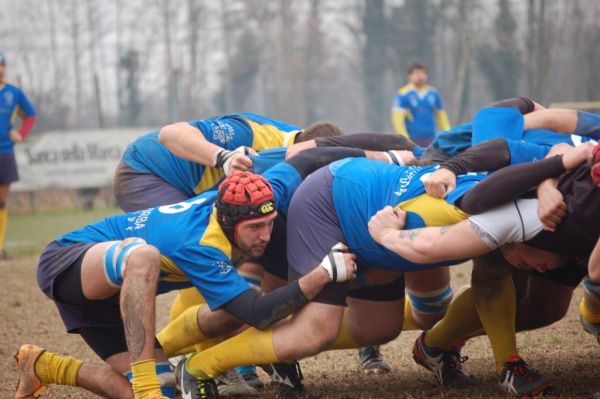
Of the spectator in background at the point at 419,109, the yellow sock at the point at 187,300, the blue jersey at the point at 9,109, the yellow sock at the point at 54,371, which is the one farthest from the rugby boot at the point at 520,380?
the spectator in background at the point at 419,109

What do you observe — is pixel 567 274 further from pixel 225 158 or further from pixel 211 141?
pixel 211 141

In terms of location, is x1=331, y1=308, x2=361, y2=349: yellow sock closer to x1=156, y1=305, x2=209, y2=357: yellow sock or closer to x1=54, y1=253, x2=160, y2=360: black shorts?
x1=156, y1=305, x2=209, y2=357: yellow sock

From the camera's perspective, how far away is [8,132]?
11570 mm

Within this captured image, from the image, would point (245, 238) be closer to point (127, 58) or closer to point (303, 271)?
point (303, 271)

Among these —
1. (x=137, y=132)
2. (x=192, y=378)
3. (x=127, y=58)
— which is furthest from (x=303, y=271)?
(x=127, y=58)

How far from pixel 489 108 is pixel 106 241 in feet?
6.90

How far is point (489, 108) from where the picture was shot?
4.75 meters

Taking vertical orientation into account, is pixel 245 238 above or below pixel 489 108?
below

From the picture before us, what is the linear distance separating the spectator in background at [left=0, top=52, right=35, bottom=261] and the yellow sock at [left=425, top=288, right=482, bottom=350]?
7.44 m

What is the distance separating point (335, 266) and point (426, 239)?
0.49 m

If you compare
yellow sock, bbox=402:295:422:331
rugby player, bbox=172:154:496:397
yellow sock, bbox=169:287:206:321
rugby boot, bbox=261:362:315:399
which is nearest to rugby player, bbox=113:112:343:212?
yellow sock, bbox=169:287:206:321

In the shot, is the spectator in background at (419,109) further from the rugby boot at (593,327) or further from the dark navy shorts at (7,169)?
the rugby boot at (593,327)

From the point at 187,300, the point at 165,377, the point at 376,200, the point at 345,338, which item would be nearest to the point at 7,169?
the point at 187,300

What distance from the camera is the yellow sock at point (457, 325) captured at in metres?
5.03
